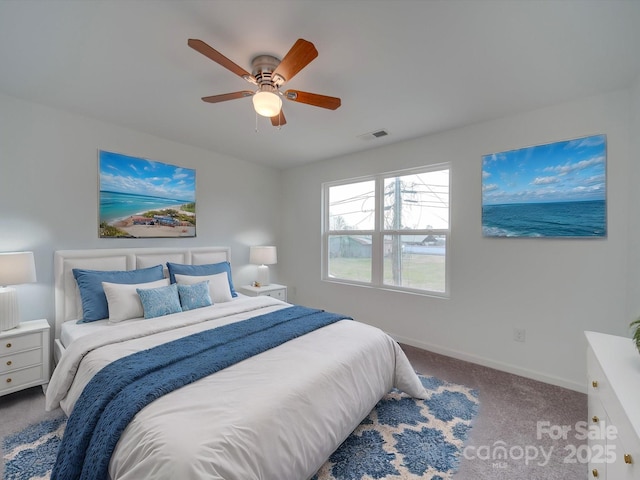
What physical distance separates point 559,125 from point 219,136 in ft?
11.2

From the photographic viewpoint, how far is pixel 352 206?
160 inches

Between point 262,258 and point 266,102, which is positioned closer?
point 266,102

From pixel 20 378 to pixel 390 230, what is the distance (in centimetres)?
377

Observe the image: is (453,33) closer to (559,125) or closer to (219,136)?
(559,125)

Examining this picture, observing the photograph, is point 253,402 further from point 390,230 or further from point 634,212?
point 634,212

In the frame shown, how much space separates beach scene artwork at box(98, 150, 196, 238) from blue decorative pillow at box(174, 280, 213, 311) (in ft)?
3.09

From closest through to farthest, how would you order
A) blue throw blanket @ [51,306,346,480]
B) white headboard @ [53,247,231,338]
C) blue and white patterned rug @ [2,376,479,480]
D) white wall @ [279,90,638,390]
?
blue throw blanket @ [51,306,346,480]
blue and white patterned rug @ [2,376,479,480]
white wall @ [279,90,638,390]
white headboard @ [53,247,231,338]

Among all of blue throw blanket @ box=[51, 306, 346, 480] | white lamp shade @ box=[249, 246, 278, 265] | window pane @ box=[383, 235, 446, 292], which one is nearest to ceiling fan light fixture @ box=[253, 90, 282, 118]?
blue throw blanket @ box=[51, 306, 346, 480]

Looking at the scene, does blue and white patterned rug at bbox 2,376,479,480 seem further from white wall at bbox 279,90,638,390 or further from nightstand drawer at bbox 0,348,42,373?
white wall at bbox 279,90,638,390

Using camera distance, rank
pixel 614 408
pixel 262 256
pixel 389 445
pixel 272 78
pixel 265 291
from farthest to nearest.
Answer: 1. pixel 262 256
2. pixel 265 291
3. pixel 272 78
4. pixel 389 445
5. pixel 614 408

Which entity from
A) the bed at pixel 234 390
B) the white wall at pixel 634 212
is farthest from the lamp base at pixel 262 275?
the white wall at pixel 634 212

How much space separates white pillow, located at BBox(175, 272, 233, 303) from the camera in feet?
9.70

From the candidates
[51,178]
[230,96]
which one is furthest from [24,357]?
[230,96]

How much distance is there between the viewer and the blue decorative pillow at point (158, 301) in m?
2.47
